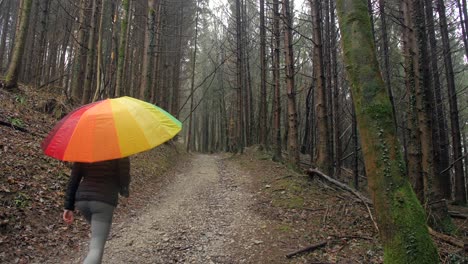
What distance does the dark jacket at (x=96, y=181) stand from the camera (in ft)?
9.98

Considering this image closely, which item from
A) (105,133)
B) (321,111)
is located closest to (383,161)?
(105,133)

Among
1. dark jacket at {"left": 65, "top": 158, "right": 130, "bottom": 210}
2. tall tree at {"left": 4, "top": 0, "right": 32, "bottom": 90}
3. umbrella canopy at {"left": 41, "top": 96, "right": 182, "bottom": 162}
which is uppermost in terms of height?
tall tree at {"left": 4, "top": 0, "right": 32, "bottom": 90}

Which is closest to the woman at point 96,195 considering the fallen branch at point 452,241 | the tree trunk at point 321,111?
the fallen branch at point 452,241

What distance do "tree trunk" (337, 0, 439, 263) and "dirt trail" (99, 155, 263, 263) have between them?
2551 mm

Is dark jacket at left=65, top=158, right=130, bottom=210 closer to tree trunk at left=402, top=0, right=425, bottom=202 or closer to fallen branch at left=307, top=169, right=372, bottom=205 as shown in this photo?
fallen branch at left=307, top=169, right=372, bottom=205

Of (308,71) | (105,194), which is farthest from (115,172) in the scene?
(308,71)

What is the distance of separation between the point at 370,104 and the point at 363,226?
363cm

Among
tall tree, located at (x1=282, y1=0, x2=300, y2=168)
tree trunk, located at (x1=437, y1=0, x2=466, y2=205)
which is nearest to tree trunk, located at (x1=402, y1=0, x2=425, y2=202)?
tall tree, located at (x1=282, y1=0, x2=300, y2=168)

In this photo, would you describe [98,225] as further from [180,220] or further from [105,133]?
[180,220]

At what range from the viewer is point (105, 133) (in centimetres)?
288

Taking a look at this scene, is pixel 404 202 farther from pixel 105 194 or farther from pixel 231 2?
pixel 231 2

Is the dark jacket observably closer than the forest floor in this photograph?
Yes

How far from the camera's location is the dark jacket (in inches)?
120

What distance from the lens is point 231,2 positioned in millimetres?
23828
